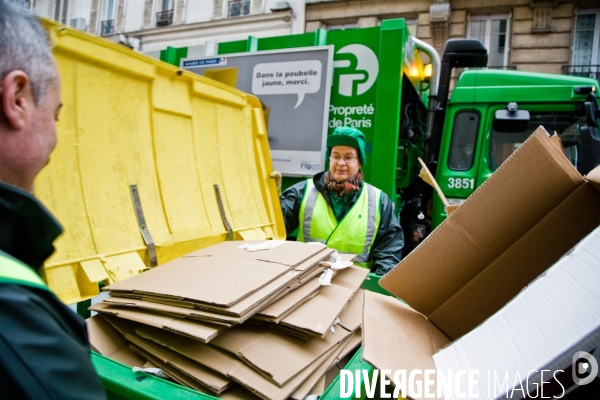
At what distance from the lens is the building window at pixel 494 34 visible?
37.8 ft

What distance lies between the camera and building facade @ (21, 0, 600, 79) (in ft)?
35.8

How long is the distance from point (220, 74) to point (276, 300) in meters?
3.14

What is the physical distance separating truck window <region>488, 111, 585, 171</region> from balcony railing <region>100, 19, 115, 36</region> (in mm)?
14579

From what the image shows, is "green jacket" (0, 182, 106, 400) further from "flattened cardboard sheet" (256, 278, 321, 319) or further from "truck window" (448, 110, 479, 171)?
"truck window" (448, 110, 479, 171)

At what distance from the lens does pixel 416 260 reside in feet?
4.29

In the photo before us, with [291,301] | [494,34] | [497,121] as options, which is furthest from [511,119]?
[494,34]

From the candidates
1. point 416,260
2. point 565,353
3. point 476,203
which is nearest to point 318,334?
point 416,260

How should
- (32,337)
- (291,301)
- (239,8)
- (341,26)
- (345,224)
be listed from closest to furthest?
(32,337), (291,301), (345,224), (341,26), (239,8)

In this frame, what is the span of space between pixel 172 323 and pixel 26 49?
807 mm

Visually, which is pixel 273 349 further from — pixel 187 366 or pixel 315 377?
pixel 187 366

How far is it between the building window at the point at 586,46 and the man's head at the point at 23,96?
12.7m

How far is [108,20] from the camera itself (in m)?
14.4

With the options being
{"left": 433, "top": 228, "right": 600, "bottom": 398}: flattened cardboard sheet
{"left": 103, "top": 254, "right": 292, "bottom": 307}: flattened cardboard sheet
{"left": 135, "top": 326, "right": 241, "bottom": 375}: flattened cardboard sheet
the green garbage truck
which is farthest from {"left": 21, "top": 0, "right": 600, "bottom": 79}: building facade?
{"left": 433, "top": 228, "right": 600, "bottom": 398}: flattened cardboard sheet

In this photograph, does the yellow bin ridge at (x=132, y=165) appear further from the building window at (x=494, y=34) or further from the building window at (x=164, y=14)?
the building window at (x=164, y=14)
